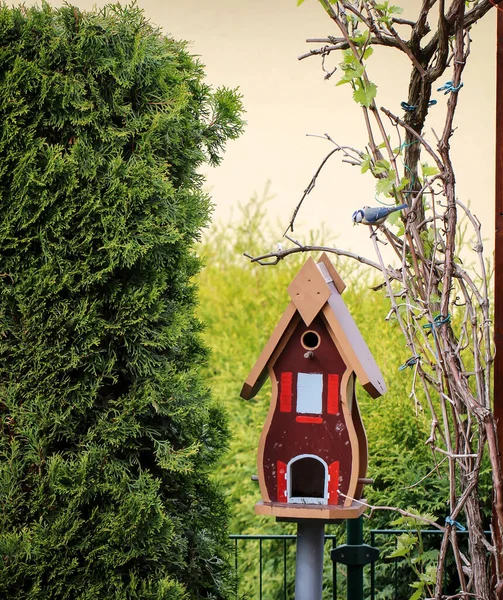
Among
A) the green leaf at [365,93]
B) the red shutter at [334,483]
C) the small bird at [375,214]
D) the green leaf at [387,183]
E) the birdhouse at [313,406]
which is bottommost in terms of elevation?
the red shutter at [334,483]

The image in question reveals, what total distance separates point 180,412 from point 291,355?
0.42 metres

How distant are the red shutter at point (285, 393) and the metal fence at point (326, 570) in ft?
5.03

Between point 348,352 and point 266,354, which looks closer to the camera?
point 348,352

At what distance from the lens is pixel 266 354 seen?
8.21 ft

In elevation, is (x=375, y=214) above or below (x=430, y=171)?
below

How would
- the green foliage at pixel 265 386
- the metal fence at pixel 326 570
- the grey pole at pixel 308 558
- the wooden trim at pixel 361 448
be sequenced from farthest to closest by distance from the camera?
the green foliage at pixel 265 386 < the metal fence at pixel 326 570 < the grey pole at pixel 308 558 < the wooden trim at pixel 361 448

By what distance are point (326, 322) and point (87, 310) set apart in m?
0.80

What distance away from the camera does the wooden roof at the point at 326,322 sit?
2387 millimetres

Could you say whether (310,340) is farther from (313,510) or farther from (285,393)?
(313,510)

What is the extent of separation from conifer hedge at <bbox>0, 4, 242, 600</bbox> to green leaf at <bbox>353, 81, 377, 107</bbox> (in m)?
0.70

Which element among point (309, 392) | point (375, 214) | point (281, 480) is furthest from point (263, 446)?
point (375, 214)

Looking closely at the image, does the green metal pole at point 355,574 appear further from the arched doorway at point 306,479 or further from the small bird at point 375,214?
the small bird at point 375,214

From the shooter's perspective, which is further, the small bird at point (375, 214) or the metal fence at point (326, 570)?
the metal fence at point (326, 570)

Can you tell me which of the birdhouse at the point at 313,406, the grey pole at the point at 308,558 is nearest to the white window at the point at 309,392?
the birdhouse at the point at 313,406
